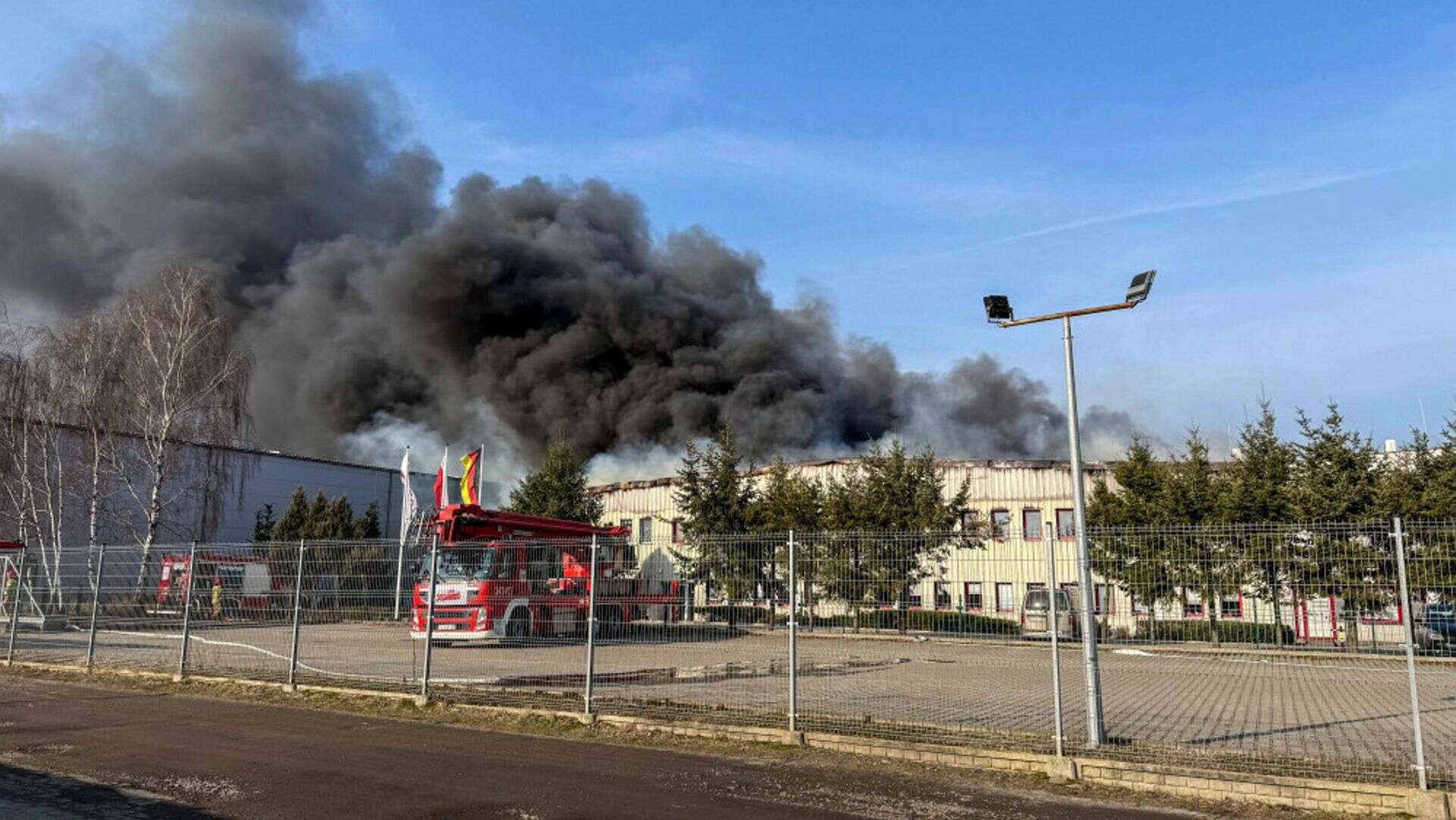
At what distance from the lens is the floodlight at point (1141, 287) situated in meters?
8.88

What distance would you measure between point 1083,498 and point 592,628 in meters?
5.20

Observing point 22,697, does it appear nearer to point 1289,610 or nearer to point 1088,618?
point 1088,618

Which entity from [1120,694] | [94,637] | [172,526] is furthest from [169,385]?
[1120,694]

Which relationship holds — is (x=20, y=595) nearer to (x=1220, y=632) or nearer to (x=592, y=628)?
(x=592, y=628)

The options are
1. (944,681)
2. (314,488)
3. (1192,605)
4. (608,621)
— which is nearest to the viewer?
(1192,605)

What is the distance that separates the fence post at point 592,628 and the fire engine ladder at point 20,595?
1238 centimetres

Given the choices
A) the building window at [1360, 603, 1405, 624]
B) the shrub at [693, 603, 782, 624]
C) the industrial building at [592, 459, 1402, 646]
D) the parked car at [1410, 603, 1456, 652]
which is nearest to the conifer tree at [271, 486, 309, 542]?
the shrub at [693, 603, 782, 624]

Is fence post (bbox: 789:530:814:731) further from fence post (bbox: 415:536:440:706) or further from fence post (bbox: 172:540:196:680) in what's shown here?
Result: fence post (bbox: 172:540:196:680)

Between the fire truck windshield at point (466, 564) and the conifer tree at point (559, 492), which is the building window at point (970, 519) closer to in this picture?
the conifer tree at point (559, 492)

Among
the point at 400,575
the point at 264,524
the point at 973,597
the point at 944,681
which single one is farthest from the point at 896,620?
the point at 264,524

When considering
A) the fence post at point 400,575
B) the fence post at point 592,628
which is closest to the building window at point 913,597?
the fence post at point 592,628

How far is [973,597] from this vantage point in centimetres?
916

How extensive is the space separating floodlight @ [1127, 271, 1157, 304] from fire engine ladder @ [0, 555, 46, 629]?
1822cm

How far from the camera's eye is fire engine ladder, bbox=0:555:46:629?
1684cm
